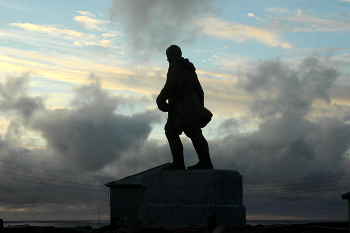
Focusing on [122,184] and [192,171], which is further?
[122,184]

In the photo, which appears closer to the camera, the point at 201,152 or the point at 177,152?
the point at 201,152

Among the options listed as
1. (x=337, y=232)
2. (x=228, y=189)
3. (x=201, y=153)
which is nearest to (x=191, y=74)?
(x=201, y=153)

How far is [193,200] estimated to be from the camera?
824 centimetres

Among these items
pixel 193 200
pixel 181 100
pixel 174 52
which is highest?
pixel 174 52

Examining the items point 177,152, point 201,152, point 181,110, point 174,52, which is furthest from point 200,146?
point 174,52

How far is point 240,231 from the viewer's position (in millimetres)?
7828

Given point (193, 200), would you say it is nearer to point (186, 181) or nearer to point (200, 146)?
point (186, 181)

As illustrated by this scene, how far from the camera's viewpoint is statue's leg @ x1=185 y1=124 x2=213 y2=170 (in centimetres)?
881

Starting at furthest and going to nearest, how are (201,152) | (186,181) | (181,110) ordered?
(181,110) → (201,152) → (186,181)

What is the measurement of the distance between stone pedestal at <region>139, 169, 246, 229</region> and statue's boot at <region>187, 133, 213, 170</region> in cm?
46

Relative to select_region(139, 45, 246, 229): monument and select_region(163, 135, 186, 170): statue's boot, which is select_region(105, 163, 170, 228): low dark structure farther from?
select_region(139, 45, 246, 229): monument

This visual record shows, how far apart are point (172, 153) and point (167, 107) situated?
112cm

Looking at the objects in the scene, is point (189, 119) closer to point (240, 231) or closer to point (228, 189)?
point (228, 189)

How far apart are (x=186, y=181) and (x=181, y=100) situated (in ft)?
6.32
